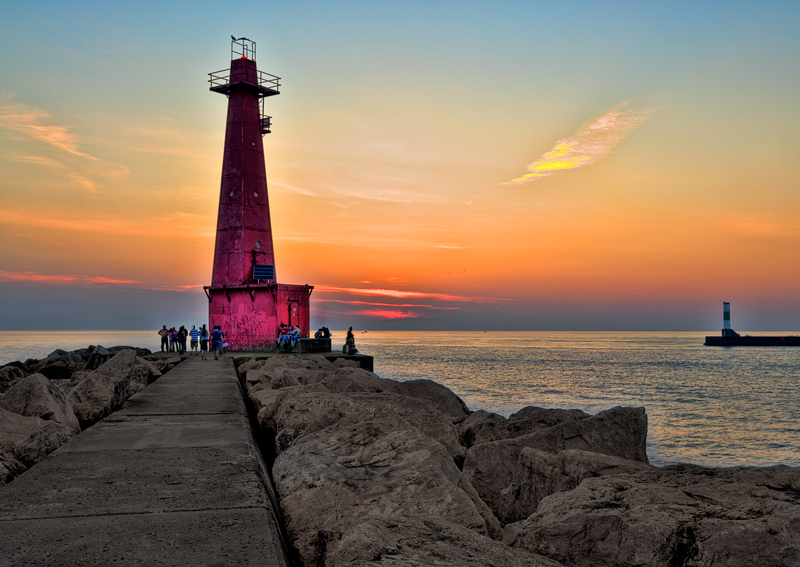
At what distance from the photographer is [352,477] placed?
3930 millimetres

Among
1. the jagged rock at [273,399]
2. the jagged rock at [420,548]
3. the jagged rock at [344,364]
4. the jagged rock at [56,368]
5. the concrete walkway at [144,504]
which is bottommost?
the jagged rock at [56,368]

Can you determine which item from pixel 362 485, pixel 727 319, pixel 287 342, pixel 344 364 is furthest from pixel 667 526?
pixel 727 319

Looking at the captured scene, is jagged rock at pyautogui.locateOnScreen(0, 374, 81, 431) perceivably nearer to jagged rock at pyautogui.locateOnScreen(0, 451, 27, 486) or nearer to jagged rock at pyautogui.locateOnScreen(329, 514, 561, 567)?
jagged rock at pyautogui.locateOnScreen(0, 451, 27, 486)

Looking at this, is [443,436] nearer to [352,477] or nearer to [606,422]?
[606,422]

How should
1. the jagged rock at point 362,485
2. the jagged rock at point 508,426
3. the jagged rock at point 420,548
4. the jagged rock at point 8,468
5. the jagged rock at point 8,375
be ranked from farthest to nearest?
the jagged rock at point 8,375 → the jagged rock at point 508,426 → the jagged rock at point 8,468 → the jagged rock at point 362,485 → the jagged rock at point 420,548

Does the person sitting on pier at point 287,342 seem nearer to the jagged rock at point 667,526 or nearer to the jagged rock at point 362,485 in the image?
the jagged rock at point 362,485

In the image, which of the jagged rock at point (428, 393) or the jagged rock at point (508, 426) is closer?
the jagged rock at point (508, 426)

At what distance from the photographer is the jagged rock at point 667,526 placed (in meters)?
2.82

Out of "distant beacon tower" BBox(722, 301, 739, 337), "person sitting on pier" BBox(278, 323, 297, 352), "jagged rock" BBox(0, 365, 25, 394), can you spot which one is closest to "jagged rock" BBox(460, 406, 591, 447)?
"jagged rock" BBox(0, 365, 25, 394)

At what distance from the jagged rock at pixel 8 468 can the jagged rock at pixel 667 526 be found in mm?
3405

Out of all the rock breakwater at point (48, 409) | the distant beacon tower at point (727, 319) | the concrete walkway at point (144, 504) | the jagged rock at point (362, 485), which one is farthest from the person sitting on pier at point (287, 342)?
the distant beacon tower at point (727, 319)

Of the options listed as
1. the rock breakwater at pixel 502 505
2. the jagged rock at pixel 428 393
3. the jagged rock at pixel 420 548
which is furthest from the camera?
the jagged rock at pixel 428 393

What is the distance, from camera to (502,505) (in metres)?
5.18

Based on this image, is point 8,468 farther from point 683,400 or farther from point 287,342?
point 683,400
